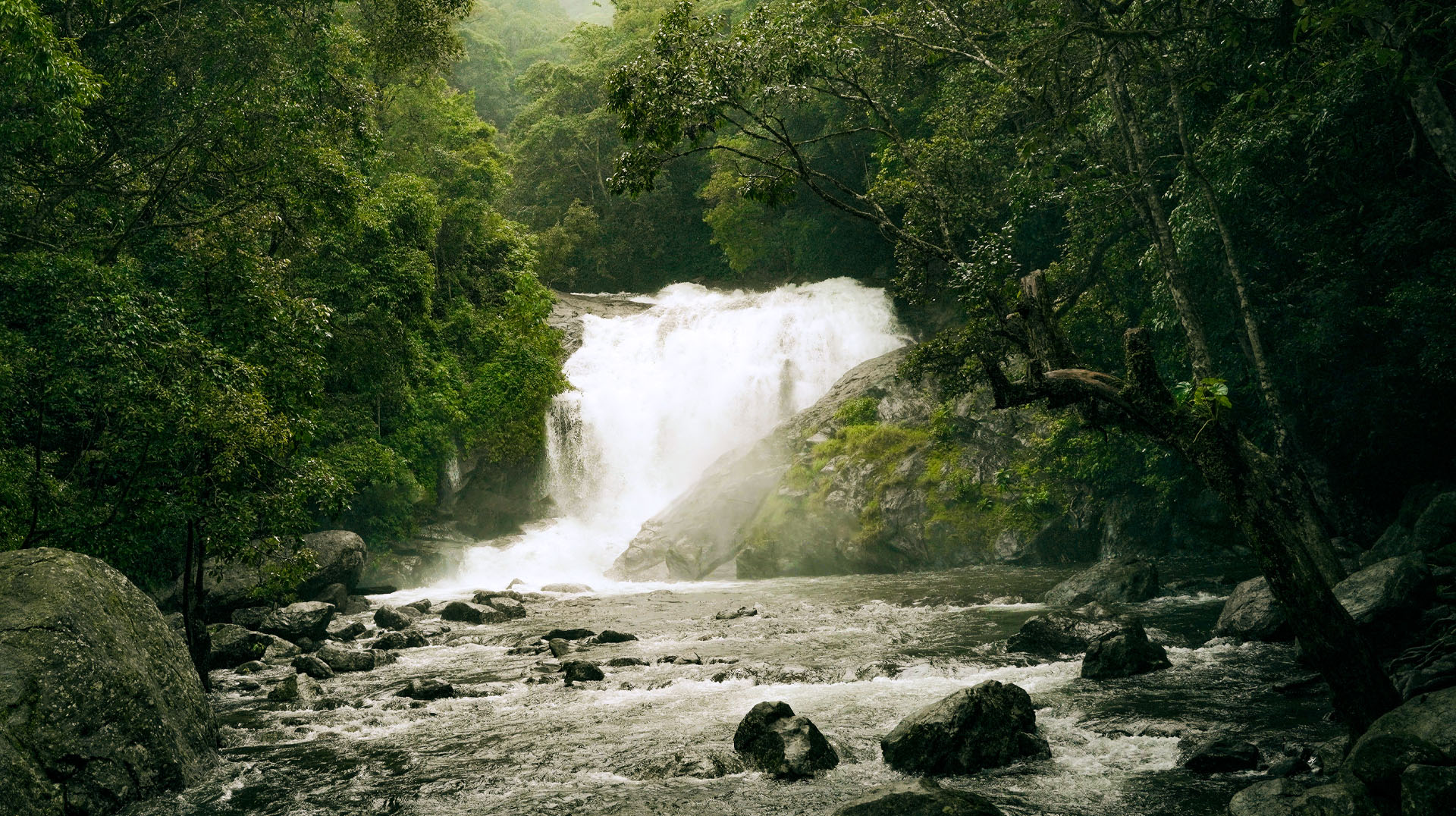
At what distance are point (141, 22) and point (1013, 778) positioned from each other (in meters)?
18.4

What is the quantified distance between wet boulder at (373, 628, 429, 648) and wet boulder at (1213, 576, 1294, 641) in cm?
1425

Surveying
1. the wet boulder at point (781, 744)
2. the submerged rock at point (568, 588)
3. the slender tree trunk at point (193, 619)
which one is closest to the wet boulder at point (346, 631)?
the slender tree trunk at point (193, 619)

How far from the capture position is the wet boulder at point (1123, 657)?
10328 mm

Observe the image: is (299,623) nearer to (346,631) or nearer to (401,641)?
(346,631)

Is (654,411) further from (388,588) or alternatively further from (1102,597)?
(1102,597)

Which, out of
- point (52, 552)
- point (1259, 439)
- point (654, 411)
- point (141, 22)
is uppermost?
point (141, 22)

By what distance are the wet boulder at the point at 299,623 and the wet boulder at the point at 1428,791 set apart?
17.2 meters

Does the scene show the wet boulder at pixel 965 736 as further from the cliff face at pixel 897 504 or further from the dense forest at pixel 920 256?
the cliff face at pixel 897 504

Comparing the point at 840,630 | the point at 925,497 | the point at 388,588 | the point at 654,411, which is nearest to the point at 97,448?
the point at 840,630

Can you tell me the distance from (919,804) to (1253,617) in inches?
325

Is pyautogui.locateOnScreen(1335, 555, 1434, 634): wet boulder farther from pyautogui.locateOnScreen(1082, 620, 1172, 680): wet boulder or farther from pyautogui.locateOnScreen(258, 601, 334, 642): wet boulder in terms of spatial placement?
pyautogui.locateOnScreen(258, 601, 334, 642): wet boulder

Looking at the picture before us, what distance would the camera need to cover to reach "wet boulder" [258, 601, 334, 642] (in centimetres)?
1675

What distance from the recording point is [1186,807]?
6.23 metres

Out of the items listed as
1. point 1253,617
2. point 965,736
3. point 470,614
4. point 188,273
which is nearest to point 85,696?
point 965,736
